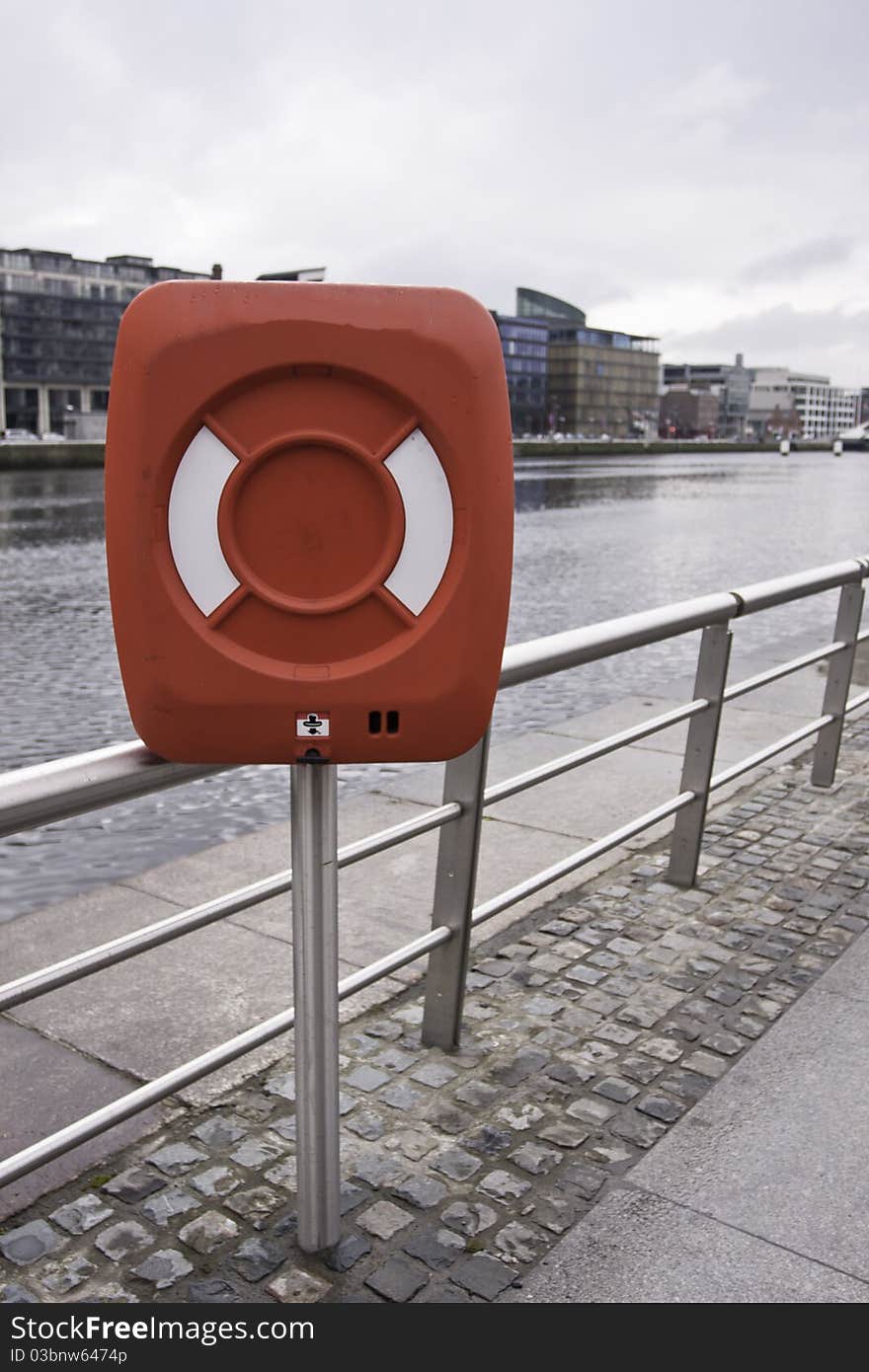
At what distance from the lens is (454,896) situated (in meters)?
3.19

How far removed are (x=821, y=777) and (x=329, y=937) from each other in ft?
13.3

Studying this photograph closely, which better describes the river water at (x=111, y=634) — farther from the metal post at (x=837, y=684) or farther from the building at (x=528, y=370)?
the building at (x=528, y=370)

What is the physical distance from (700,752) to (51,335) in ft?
393

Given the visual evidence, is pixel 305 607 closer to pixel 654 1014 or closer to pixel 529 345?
pixel 654 1014

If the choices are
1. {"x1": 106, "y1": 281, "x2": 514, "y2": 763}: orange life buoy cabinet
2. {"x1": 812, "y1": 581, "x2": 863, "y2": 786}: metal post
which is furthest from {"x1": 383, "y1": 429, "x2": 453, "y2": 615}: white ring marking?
{"x1": 812, "y1": 581, "x2": 863, "y2": 786}: metal post

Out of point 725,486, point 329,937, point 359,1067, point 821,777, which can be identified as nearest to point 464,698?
point 329,937

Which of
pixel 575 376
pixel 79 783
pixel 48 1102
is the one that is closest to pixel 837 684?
pixel 48 1102

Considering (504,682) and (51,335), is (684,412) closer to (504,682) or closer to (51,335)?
(51,335)

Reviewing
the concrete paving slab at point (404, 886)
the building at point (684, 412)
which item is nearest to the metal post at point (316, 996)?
the concrete paving slab at point (404, 886)

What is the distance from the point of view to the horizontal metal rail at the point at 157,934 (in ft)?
7.02

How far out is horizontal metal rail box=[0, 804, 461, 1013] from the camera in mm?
2139

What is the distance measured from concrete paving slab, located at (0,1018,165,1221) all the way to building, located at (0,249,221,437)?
374 ft

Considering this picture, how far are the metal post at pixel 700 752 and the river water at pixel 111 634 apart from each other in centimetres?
204
